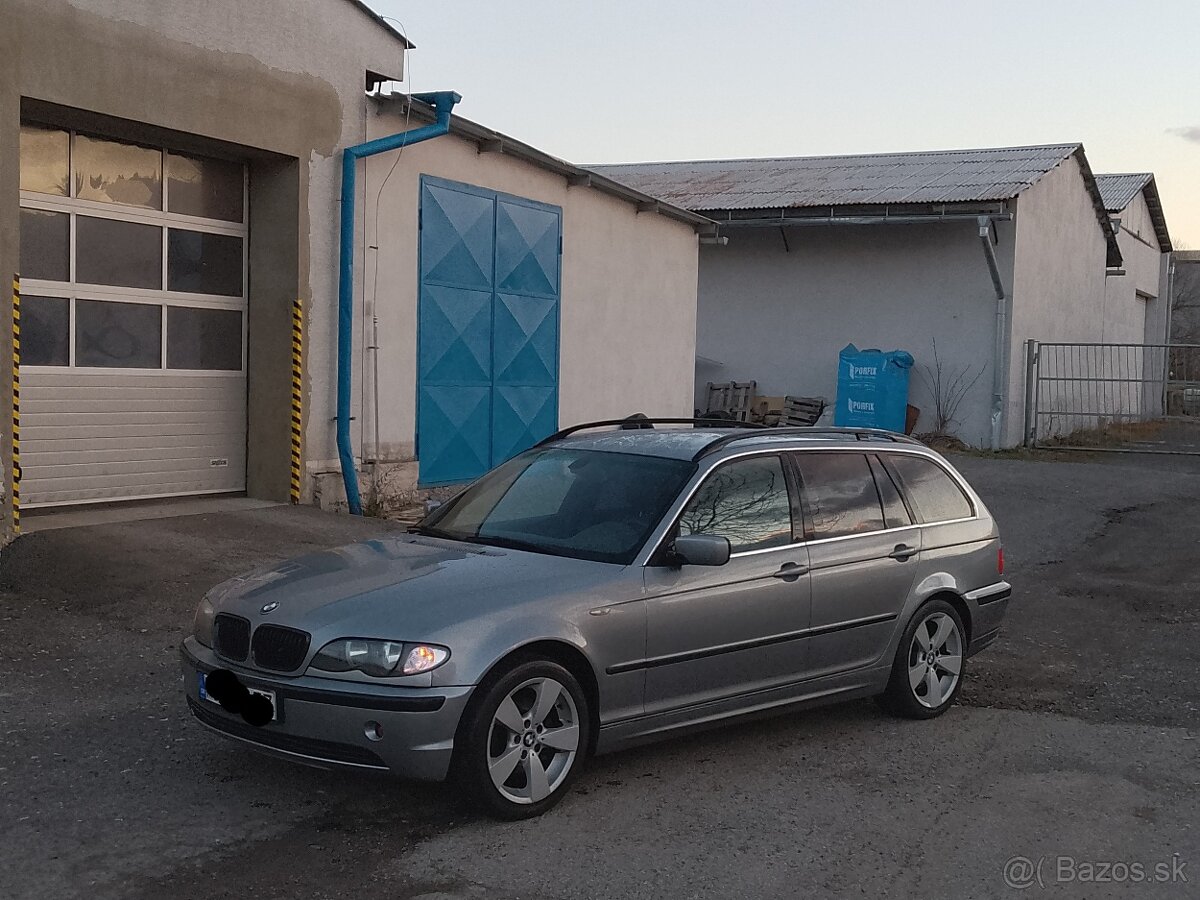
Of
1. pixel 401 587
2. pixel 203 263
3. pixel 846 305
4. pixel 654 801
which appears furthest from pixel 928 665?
pixel 846 305

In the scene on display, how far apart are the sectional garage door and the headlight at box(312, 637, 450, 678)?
677 cm

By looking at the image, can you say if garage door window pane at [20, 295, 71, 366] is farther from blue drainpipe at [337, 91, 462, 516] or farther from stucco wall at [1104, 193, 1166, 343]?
stucco wall at [1104, 193, 1166, 343]

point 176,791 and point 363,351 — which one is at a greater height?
point 363,351

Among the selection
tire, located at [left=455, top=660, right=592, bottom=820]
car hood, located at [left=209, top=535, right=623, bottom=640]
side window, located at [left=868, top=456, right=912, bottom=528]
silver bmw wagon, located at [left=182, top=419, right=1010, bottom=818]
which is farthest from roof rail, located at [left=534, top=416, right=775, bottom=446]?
tire, located at [left=455, top=660, right=592, bottom=820]

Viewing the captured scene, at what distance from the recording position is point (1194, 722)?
6.96 m

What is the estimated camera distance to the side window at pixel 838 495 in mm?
6488

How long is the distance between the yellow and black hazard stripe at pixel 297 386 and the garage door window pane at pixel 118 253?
4.01 ft

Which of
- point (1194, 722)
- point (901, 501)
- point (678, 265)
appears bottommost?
point (1194, 722)

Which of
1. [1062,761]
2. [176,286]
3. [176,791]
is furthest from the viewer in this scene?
[176,286]

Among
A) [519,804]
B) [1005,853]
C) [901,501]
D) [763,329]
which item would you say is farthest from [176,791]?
[763,329]

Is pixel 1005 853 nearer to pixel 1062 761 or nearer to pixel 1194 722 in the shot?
pixel 1062 761

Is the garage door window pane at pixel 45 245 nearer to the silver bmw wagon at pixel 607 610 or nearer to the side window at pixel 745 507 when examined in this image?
the silver bmw wagon at pixel 607 610

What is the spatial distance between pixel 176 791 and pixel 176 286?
7.31 meters

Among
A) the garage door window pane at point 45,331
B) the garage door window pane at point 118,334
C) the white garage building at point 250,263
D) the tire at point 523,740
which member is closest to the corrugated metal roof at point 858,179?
the white garage building at point 250,263
